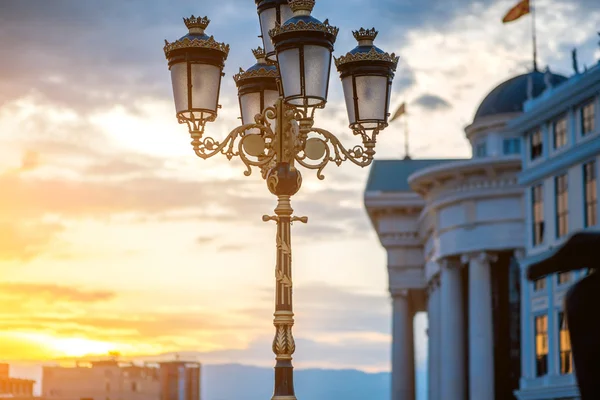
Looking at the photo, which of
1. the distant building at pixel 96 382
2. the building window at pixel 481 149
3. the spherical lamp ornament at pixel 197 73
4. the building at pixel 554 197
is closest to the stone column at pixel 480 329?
the building at pixel 554 197

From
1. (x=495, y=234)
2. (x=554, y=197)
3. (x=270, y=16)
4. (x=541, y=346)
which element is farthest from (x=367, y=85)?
(x=495, y=234)

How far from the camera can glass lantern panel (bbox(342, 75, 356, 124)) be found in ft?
42.8

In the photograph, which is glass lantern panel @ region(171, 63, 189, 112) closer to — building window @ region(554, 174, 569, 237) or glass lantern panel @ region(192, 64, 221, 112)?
glass lantern panel @ region(192, 64, 221, 112)

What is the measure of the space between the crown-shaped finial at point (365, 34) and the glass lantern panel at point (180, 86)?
173 centimetres

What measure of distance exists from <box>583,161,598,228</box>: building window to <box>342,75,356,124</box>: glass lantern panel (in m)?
38.2

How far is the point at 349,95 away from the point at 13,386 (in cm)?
13109

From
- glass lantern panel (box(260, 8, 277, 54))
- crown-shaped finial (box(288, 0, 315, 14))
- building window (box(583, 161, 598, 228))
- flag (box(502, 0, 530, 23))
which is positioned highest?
flag (box(502, 0, 530, 23))

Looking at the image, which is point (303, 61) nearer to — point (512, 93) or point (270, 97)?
point (270, 97)

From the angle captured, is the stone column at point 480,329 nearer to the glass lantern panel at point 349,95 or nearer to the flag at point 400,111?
the flag at point 400,111

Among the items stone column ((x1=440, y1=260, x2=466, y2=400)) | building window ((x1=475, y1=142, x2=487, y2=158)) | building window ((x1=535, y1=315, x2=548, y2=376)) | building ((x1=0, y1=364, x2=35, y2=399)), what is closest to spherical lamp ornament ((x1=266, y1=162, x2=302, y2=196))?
building window ((x1=535, y1=315, x2=548, y2=376))

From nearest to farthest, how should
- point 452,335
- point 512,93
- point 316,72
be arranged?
point 316,72 → point 452,335 → point 512,93

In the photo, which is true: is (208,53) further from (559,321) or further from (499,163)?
(499,163)

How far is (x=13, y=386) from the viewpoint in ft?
457

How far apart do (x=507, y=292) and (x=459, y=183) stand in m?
6.46
